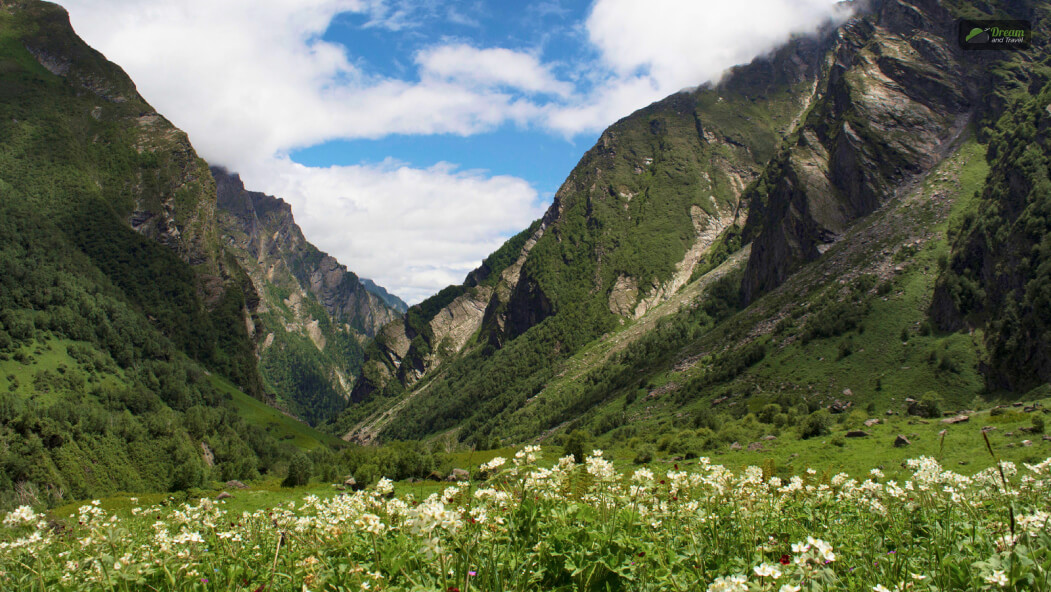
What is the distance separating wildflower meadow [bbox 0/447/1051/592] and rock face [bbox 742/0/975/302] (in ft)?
517

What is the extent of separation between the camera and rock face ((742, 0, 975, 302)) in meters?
145

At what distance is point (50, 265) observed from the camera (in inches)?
7539

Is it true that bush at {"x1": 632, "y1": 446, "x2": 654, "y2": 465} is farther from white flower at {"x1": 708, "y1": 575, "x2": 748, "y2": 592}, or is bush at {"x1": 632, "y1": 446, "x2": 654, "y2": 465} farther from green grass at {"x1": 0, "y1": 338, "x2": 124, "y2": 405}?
green grass at {"x1": 0, "y1": 338, "x2": 124, "y2": 405}

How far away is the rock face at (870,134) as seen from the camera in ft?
475

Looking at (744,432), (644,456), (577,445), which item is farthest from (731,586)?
(577,445)

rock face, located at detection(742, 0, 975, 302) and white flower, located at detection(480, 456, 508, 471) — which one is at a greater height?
rock face, located at detection(742, 0, 975, 302)

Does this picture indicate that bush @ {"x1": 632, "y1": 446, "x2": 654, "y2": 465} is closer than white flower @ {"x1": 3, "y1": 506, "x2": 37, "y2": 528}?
No

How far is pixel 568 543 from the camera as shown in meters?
5.75

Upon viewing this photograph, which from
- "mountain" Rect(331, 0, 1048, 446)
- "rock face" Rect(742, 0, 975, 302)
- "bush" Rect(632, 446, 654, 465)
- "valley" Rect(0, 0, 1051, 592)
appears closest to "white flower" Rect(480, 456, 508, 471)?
"valley" Rect(0, 0, 1051, 592)

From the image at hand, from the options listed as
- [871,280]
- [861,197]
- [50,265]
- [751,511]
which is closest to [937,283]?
[871,280]

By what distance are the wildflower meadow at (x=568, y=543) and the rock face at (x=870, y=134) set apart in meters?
158

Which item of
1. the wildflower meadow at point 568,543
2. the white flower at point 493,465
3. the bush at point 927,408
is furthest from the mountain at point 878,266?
the white flower at point 493,465

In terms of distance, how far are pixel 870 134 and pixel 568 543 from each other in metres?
183

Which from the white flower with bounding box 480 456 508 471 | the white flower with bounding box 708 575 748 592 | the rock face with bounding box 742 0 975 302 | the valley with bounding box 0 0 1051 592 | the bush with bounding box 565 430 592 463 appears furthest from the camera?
the rock face with bounding box 742 0 975 302
